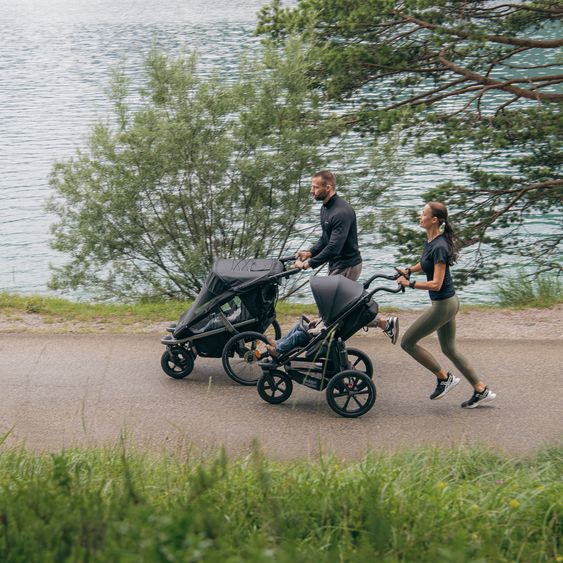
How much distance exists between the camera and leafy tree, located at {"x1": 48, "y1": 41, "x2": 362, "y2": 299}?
13.3 metres

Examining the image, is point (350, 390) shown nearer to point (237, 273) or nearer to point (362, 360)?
point (362, 360)

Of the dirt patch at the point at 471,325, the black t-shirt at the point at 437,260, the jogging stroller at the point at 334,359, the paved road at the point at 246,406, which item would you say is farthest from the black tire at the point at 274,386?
the dirt patch at the point at 471,325

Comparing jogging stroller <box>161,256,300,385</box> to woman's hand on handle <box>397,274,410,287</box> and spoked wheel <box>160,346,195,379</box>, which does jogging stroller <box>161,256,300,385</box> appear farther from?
woman's hand on handle <box>397,274,410,287</box>

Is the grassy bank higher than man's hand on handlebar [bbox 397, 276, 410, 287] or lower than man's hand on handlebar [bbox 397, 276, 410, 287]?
lower

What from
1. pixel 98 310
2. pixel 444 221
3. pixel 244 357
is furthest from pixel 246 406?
pixel 98 310

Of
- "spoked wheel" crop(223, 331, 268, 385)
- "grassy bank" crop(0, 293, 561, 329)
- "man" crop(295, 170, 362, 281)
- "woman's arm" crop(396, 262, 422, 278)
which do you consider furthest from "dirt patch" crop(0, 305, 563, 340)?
"woman's arm" crop(396, 262, 422, 278)

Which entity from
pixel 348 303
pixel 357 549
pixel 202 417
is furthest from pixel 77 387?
pixel 357 549

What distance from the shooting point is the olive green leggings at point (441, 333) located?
337 inches

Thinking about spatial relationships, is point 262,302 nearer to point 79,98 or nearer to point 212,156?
point 212,156

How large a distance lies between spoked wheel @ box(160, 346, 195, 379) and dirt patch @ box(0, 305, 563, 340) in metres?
1.69

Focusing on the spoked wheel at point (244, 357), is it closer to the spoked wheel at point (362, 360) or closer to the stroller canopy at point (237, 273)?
the stroller canopy at point (237, 273)

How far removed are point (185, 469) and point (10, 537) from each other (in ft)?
6.67

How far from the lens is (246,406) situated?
343 inches

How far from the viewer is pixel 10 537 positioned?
4387 millimetres
